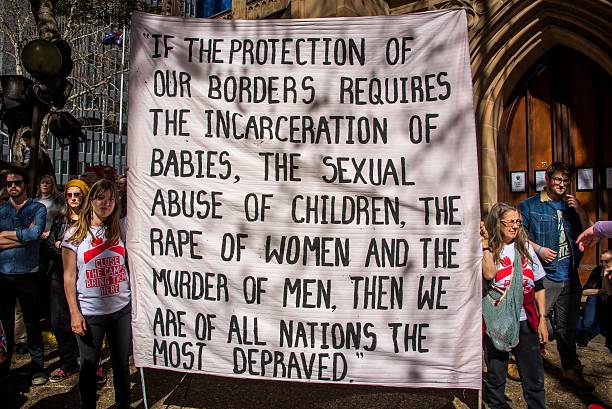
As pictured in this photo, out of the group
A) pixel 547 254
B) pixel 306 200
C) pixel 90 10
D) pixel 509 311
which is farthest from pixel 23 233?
pixel 90 10

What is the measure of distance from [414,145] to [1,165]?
7.18 m

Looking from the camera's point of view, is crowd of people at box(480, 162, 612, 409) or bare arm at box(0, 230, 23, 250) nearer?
crowd of people at box(480, 162, 612, 409)

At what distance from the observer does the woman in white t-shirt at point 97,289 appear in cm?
320

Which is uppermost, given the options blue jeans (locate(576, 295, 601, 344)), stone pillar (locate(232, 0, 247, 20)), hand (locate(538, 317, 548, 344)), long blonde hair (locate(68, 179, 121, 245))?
stone pillar (locate(232, 0, 247, 20))

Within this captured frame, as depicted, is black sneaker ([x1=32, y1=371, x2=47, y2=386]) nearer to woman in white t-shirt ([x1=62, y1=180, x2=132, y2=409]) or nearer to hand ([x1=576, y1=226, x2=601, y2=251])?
woman in white t-shirt ([x1=62, y1=180, x2=132, y2=409])

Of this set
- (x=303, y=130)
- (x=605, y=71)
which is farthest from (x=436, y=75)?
(x=605, y=71)

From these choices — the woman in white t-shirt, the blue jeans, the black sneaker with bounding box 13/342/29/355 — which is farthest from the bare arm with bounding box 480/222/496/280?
the black sneaker with bounding box 13/342/29/355

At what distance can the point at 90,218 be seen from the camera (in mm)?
3369

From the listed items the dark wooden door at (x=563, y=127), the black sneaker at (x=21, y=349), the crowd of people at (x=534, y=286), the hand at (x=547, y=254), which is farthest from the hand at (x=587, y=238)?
the black sneaker at (x=21, y=349)

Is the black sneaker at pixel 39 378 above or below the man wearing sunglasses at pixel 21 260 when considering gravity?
below

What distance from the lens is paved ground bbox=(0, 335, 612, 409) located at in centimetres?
391

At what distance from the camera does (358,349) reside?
3.09 meters

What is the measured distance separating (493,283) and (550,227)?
1.41m

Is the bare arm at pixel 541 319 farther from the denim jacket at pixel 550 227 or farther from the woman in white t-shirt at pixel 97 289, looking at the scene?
the woman in white t-shirt at pixel 97 289
